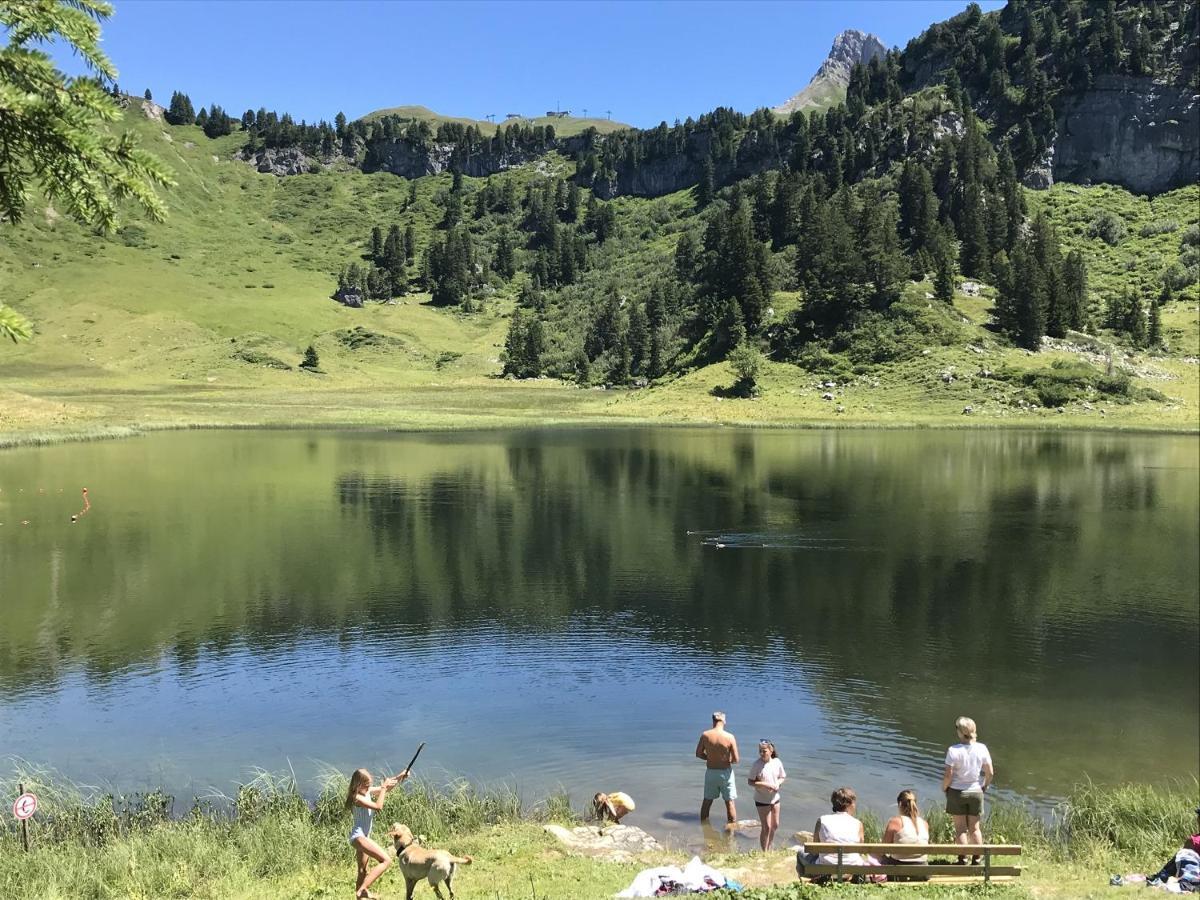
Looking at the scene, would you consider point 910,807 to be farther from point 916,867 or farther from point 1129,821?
point 1129,821

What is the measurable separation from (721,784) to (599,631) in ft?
48.0

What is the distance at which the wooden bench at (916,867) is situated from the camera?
13.0 m

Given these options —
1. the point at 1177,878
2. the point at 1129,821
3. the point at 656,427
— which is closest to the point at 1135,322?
the point at 656,427

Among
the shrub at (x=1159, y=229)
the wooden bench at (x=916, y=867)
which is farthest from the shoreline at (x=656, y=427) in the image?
the shrub at (x=1159, y=229)

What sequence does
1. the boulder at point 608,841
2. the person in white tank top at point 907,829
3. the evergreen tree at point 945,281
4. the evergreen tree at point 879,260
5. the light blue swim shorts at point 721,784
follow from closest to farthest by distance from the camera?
the person in white tank top at point 907,829 → the boulder at point 608,841 → the light blue swim shorts at point 721,784 → the evergreen tree at point 879,260 → the evergreen tree at point 945,281

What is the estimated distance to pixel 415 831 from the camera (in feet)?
58.0

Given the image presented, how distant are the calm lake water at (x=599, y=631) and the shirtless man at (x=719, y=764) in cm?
94

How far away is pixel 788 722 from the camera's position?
2466 cm

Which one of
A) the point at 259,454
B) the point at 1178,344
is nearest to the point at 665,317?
the point at 1178,344

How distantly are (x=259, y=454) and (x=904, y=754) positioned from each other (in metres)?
72.3

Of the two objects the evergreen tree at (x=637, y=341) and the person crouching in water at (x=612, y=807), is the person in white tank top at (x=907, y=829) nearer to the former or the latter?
the person crouching in water at (x=612, y=807)

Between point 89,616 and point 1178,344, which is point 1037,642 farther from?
point 1178,344

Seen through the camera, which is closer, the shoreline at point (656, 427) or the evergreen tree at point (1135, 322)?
the shoreline at point (656, 427)

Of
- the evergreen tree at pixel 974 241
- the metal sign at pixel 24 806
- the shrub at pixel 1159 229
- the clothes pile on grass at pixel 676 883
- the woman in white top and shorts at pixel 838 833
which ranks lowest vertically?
the clothes pile on grass at pixel 676 883
